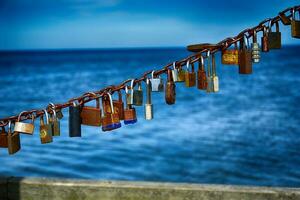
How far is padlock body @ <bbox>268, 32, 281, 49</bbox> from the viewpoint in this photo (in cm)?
355

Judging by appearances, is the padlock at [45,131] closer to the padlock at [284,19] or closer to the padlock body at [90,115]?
the padlock body at [90,115]

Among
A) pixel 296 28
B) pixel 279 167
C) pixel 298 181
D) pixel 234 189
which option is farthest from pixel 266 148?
pixel 296 28

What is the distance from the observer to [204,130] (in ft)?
61.0

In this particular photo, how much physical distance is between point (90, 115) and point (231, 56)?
1195 mm

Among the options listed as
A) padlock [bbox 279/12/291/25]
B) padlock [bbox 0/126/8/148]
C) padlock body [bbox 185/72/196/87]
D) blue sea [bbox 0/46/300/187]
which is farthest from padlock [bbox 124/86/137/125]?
blue sea [bbox 0/46/300/187]

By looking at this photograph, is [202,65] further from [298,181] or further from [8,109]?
[8,109]

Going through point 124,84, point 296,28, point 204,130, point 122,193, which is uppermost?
point 296,28

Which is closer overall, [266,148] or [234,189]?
[234,189]

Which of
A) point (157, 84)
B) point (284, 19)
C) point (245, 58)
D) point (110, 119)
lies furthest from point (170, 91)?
point (284, 19)

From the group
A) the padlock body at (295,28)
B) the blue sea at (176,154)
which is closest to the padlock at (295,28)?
the padlock body at (295,28)

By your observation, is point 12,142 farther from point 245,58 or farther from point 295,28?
point 295,28

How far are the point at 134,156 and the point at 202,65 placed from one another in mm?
9786

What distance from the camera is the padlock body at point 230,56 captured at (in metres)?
3.65

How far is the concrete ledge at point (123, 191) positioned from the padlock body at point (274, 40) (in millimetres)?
1366
